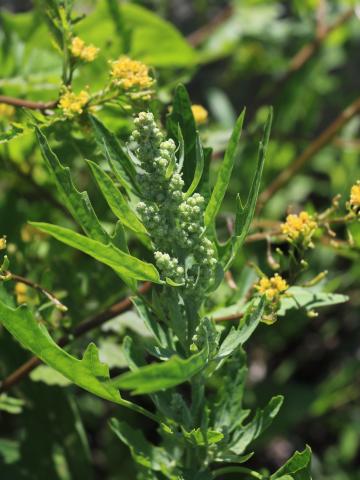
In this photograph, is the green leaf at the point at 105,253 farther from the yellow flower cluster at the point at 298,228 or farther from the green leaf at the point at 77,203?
the yellow flower cluster at the point at 298,228

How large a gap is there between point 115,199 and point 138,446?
1.72ft

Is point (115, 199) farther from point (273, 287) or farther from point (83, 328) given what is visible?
point (83, 328)

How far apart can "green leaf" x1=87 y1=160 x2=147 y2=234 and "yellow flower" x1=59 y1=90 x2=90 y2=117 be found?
0.94 feet

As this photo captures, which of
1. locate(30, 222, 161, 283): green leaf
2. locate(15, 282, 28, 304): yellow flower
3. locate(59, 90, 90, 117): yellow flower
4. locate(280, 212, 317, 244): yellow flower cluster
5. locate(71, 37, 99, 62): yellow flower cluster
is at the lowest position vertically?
locate(15, 282, 28, 304): yellow flower

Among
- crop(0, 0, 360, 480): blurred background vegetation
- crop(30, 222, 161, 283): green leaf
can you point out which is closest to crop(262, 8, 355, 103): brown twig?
crop(0, 0, 360, 480): blurred background vegetation

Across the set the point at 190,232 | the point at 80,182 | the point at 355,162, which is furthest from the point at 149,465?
the point at 355,162

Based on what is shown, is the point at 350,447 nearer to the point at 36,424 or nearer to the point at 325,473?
the point at 325,473

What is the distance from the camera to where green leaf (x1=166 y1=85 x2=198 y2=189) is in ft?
4.48

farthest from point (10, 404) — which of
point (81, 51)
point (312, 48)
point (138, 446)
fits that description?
point (312, 48)

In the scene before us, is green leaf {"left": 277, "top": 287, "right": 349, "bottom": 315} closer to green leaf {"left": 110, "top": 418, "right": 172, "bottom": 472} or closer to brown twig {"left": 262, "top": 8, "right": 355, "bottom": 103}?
green leaf {"left": 110, "top": 418, "right": 172, "bottom": 472}

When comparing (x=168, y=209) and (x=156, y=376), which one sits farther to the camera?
(x=168, y=209)

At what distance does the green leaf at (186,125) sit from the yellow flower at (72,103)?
0.18 metres

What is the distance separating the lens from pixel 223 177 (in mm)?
1173

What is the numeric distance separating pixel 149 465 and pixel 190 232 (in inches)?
19.1
